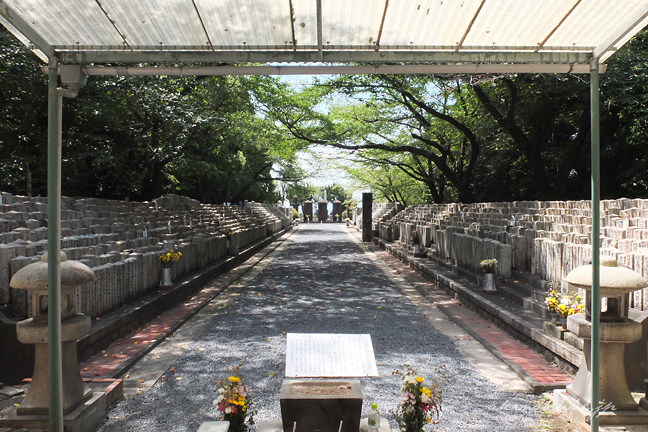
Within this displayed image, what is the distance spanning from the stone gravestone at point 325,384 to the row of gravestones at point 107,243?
3560 mm

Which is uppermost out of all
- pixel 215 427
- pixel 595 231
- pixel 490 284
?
pixel 595 231

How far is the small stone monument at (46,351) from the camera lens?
393cm

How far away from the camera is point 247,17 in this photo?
328cm

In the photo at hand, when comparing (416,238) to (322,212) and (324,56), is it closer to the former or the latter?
(324,56)

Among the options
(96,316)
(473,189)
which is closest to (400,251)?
(473,189)

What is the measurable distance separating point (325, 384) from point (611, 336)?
252cm

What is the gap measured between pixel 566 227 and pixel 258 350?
245 inches

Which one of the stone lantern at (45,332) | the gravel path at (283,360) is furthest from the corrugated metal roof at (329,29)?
the gravel path at (283,360)

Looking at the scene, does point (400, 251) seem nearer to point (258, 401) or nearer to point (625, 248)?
point (625, 248)

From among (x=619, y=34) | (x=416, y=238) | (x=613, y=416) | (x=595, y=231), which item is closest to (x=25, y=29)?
(x=619, y=34)

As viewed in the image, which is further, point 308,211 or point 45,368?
point 308,211

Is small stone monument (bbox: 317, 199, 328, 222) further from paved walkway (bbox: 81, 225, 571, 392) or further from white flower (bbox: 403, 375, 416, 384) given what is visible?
white flower (bbox: 403, 375, 416, 384)

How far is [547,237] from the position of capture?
9.01 m

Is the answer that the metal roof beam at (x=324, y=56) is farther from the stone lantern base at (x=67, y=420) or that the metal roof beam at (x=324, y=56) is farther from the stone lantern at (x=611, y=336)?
the stone lantern base at (x=67, y=420)
